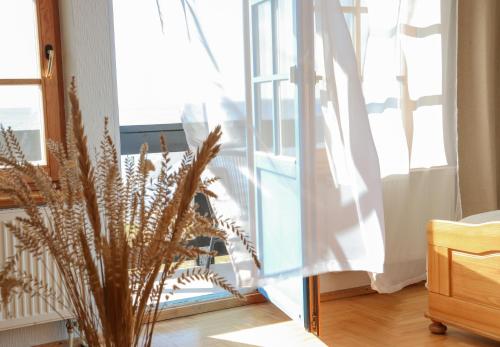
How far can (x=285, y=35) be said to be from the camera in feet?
10.3

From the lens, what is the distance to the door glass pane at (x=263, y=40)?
307 cm

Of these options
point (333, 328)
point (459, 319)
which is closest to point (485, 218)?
point (459, 319)

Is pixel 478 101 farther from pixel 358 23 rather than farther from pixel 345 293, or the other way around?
pixel 345 293

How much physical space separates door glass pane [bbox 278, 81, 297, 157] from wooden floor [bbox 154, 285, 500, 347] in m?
0.91

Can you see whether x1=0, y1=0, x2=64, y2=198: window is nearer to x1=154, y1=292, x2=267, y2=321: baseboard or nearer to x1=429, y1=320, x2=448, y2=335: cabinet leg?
x1=154, y1=292, x2=267, y2=321: baseboard

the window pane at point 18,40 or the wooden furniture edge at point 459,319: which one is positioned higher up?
the window pane at point 18,40

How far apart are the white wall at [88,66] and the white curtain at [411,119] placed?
4.74 feet

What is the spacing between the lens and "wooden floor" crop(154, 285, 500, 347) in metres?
3.20

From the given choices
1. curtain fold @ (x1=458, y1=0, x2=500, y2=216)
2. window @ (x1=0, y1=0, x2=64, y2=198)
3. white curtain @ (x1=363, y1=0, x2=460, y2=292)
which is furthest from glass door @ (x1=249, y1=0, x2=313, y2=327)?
curtain fold @ (x1=458, y1=0, x2=500, y2=216)

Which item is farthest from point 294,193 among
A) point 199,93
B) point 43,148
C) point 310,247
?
point 43,148

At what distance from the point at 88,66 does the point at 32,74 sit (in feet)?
0.83

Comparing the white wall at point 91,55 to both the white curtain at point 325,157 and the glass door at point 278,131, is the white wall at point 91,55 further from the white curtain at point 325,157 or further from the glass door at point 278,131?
the glass door at point 278,131

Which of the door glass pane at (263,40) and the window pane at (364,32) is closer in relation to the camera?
the door glass pane at (263,40)

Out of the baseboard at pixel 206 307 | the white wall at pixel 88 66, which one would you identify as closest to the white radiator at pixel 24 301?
the white wall at pixel 88 66
